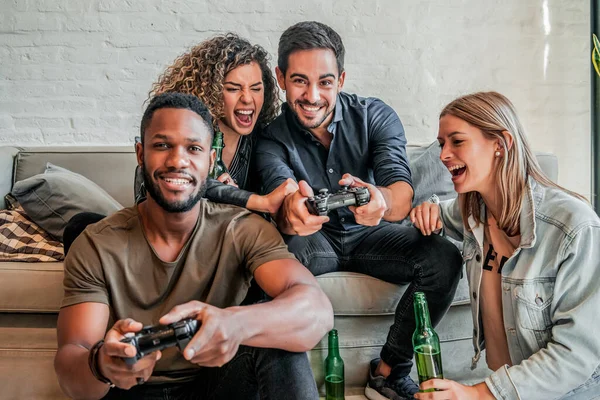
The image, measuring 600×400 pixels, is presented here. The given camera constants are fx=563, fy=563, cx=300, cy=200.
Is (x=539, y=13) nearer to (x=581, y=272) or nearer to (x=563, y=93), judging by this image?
(x=563, y=93)

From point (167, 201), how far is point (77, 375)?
15.5 inches

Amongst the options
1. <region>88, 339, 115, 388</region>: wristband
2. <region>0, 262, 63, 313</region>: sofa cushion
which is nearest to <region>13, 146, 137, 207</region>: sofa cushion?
<region>0, 262, 63, 313</region>: sofa cushion

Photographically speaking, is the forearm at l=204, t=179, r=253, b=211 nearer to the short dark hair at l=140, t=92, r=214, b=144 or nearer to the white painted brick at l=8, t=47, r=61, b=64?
the short dark hair at l=140, t=92, r=214, b=144

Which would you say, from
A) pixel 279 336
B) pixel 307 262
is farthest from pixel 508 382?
pixel 307 262

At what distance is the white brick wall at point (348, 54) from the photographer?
8.25ft

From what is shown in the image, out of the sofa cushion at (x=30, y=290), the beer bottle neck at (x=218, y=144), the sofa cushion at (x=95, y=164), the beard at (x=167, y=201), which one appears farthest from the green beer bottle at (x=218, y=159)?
the sofa cushion at (x=95, y=164)

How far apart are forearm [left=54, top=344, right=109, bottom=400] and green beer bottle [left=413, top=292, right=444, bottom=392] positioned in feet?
2.39

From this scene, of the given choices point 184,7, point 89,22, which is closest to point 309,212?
point 184,7

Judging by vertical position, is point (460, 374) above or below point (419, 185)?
below

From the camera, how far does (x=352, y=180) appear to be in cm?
154

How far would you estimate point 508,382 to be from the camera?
1182mm

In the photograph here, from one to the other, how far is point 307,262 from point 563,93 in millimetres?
1810

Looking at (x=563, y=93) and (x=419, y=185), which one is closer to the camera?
(x=419, y=185)

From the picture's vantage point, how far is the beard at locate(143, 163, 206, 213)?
1.23 metres
